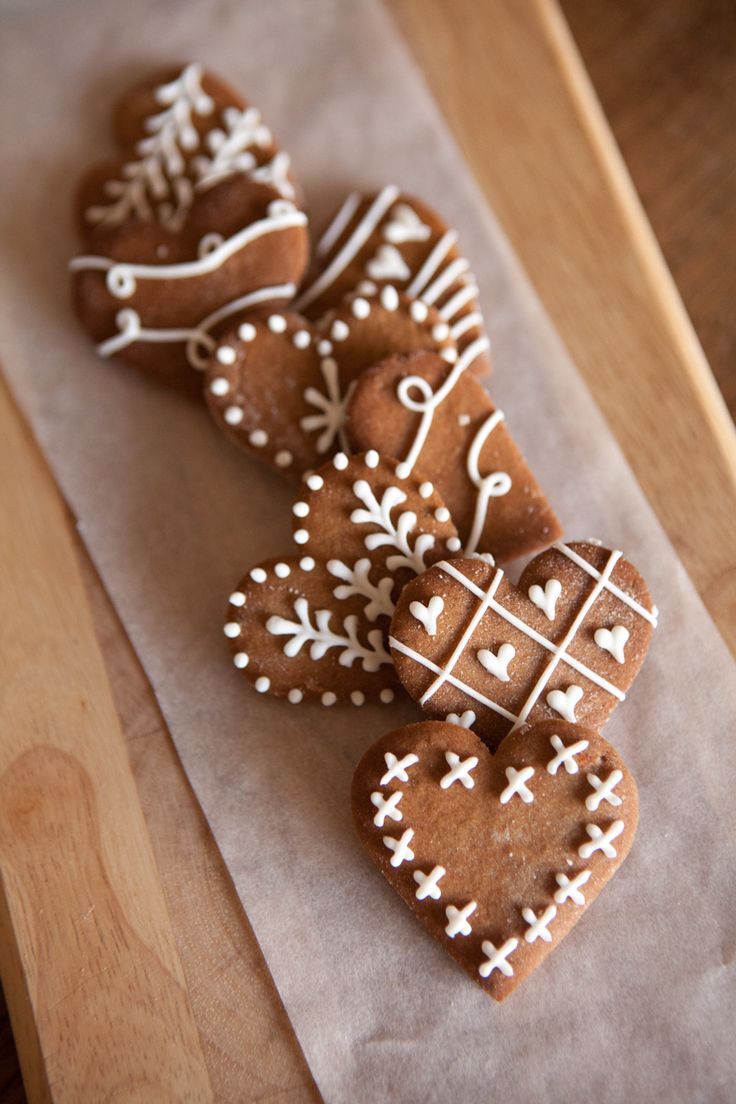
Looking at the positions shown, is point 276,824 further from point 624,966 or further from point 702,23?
point 702,23

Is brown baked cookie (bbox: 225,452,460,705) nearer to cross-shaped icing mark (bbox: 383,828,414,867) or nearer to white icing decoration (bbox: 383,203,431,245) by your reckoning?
cross-shaped icing mark (bbox: 383,828,414,867)

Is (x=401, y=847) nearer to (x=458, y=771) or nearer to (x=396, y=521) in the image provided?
(x=458, y=771)

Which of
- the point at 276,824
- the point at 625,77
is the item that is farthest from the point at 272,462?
the point at 625,77

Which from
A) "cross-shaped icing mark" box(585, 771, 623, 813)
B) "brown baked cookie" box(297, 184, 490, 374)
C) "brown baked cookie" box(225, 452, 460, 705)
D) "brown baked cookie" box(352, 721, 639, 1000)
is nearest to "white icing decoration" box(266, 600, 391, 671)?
"brown baked cookie" box(225, 452, 460, 705)

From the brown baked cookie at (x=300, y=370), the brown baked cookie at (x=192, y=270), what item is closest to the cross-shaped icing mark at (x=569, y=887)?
the brown baked cookie at (x=300, y=370)

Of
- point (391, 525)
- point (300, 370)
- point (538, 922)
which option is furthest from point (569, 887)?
point (300, 370)

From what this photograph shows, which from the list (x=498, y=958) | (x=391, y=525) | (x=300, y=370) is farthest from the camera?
(x=300, y=370)
